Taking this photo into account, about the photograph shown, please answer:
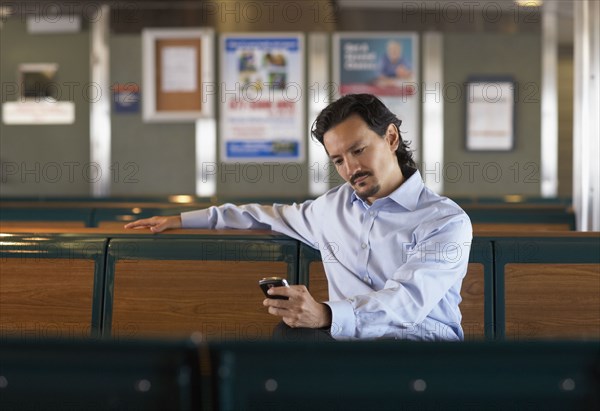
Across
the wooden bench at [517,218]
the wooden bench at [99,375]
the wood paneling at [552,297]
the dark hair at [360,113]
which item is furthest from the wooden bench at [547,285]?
the wooden bench at [99,375]

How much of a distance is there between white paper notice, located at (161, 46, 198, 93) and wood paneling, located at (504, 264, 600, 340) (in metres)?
5.99

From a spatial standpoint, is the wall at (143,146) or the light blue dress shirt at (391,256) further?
the wall at (143,146)

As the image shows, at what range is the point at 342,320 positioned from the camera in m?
2.58

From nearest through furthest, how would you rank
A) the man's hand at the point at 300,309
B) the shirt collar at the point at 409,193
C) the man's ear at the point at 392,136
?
the man's hand at the point at 300,309 → the shirt collar at the point at 409,193 → the man's ear at the point at 392,136

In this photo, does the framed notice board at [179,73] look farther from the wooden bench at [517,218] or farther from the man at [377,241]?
the man at [377,241]

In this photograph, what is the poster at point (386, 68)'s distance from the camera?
8.82 meters

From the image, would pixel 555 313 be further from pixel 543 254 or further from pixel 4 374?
pixel 4 374

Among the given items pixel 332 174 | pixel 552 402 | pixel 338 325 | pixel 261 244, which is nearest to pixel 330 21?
pixel 332 174

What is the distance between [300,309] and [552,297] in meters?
1.40

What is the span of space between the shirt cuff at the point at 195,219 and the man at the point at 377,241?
1.48ft

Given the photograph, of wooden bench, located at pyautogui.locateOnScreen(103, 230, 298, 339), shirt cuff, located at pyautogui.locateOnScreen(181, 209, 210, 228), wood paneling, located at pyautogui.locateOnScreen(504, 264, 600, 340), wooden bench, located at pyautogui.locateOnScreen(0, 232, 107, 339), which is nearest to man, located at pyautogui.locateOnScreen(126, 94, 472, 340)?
wooden bench, located at pyautogui.locateOnScreen(103, 230, 298, 339)

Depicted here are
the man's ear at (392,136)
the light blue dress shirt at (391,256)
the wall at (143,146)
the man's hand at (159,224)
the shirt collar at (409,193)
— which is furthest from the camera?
the wall at (143,146)

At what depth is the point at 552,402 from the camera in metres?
1.47

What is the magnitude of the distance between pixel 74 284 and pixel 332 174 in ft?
18.1
